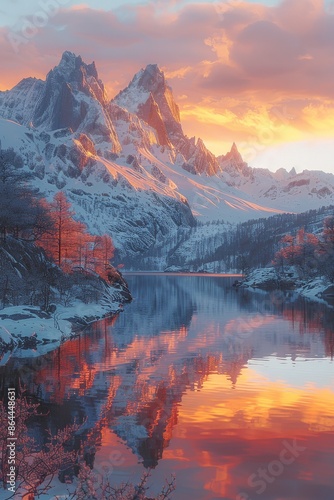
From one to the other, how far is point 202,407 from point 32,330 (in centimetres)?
2064

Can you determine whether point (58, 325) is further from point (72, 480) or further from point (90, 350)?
point (72, 480)

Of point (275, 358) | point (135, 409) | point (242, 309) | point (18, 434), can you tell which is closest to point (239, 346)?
point (275, 358)

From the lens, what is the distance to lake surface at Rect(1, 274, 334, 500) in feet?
57.8

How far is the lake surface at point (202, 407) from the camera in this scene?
1761 centimetres

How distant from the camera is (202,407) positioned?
2516cm

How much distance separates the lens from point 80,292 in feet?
231

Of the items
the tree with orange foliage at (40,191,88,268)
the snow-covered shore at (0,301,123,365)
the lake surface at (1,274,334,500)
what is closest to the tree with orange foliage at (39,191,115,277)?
the tree with orange foliage at (40,191,88,268)

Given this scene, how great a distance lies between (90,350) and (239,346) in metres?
11.6

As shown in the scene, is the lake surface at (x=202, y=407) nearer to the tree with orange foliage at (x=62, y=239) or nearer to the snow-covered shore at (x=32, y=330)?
the snow-covered shore at (x=32, y=330)

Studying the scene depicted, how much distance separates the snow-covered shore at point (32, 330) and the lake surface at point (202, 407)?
5.07 ft

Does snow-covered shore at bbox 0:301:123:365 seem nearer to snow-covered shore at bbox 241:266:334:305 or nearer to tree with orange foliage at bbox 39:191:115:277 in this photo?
tree with orange foliage at bbox 39:191:115:277

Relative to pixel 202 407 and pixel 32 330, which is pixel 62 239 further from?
pixel 202 407

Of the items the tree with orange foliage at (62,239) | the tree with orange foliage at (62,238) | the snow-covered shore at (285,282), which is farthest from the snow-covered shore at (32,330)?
the snow-covered shore at (285,282)

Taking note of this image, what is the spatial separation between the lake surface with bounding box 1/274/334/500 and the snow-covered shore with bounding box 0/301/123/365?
155cm
